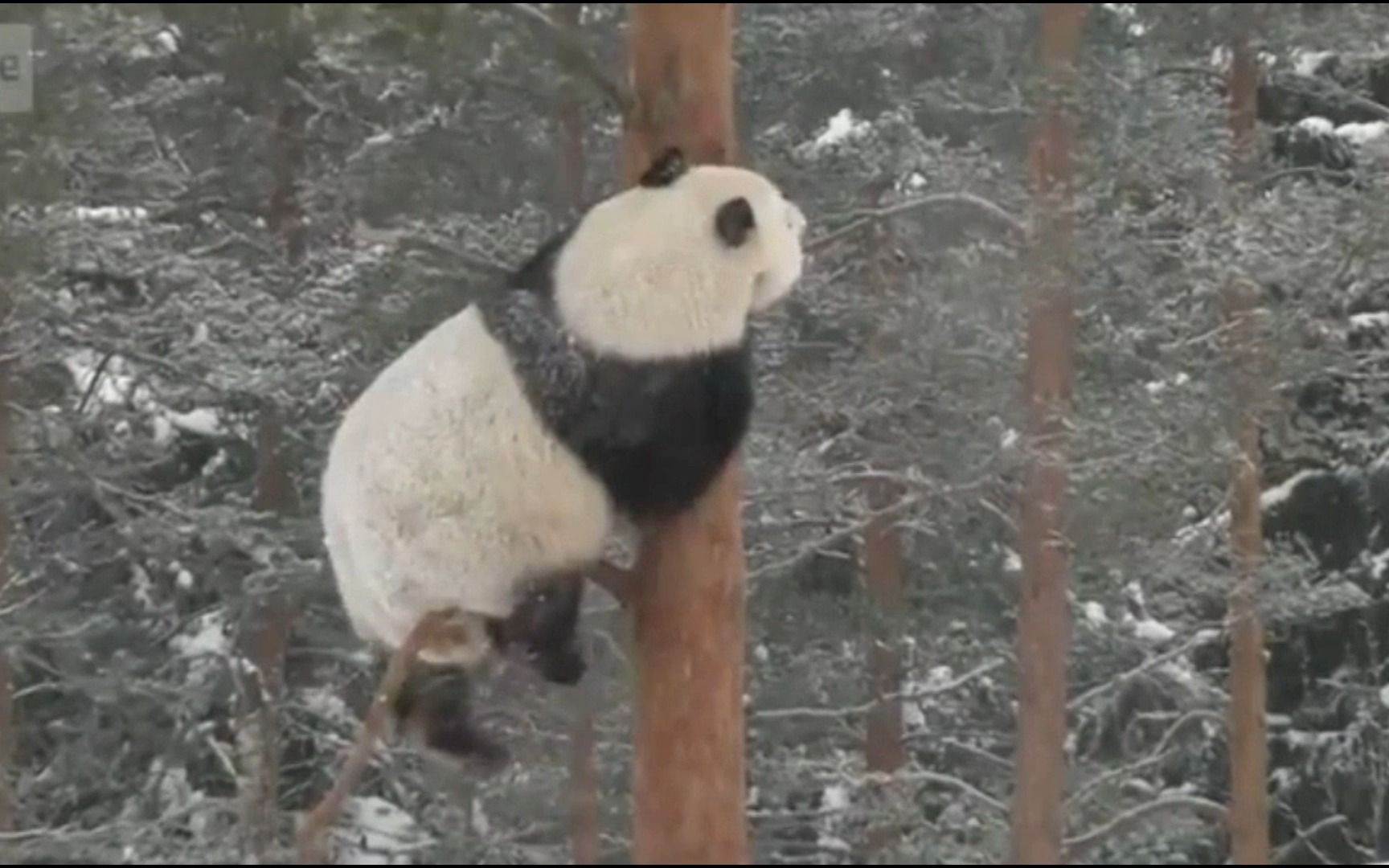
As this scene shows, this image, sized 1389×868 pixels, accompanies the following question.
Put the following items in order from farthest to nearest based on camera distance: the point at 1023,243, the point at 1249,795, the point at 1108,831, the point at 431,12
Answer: the point at 1023,243, the point at 1249,795, the point at 1108,831, the point at 431,12

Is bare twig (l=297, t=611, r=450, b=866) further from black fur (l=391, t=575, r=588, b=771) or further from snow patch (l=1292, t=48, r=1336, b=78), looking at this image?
snow patch (l=1292, t=48, r=1336, b=78)

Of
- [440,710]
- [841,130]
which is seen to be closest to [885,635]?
[841,130]

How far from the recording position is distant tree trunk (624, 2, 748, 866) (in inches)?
60.1

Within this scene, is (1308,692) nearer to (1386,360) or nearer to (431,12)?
(1386,360)

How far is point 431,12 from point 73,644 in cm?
253

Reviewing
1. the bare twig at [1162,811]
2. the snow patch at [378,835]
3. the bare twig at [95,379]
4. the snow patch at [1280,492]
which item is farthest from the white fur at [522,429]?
the snow patch at [1280,492]

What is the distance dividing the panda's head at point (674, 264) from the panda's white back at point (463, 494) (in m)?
0.09

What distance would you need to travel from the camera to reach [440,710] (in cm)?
165

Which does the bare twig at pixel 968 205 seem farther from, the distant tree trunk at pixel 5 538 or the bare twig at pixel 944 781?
the distant tree trunk at pixel 5 538

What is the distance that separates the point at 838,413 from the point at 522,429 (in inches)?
98.3

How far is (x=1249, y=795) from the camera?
→ 124 inches

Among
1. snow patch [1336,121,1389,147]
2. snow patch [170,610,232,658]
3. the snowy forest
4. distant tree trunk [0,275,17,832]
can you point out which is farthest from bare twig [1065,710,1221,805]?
distant tree trunk [0,275,17,832]

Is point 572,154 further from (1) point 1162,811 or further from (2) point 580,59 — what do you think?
(2) point 580,59

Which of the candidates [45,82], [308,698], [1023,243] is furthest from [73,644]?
[1023,243]
